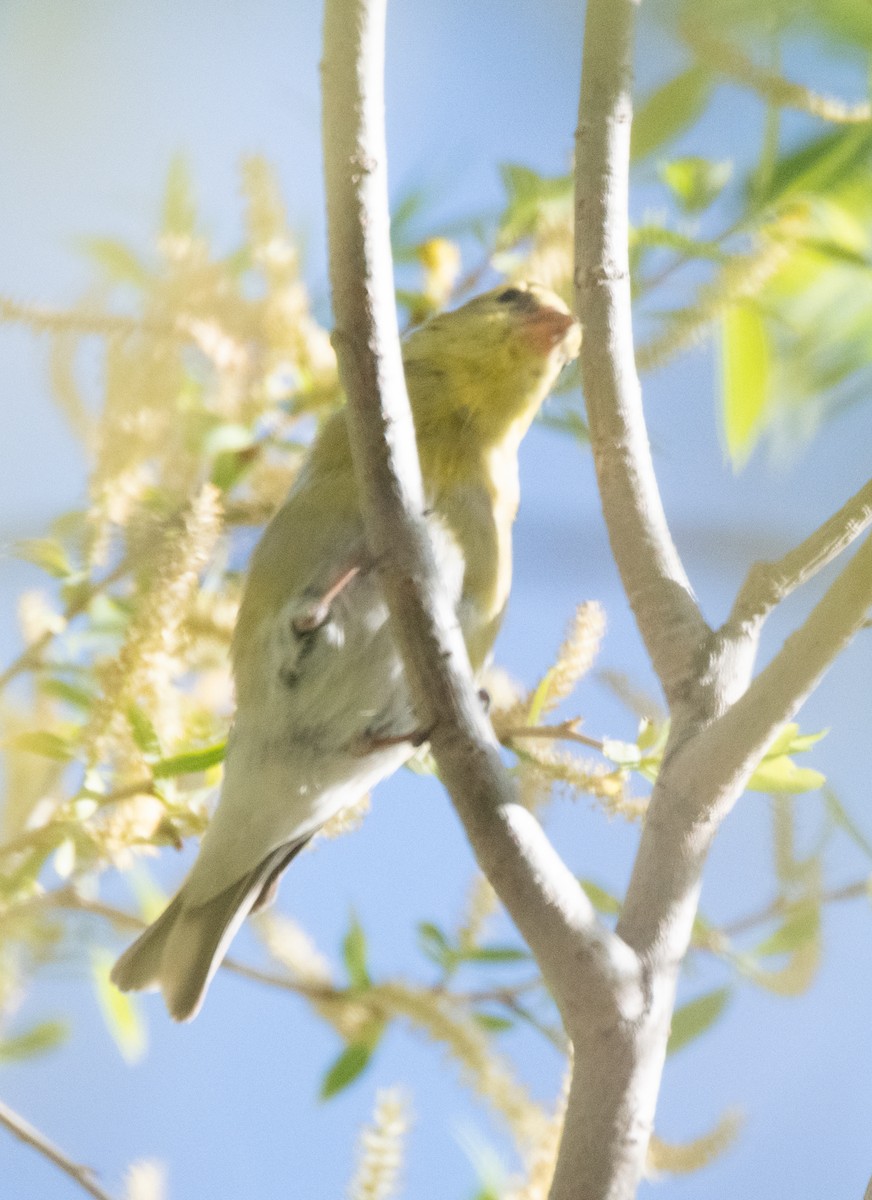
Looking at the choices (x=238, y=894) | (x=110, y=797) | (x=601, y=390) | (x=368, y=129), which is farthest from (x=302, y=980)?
(x=368, y=129)

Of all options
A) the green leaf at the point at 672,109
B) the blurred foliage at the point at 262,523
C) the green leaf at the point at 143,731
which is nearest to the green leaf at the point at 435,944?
the blurred foliage at the point at 262,523

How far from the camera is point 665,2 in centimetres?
54

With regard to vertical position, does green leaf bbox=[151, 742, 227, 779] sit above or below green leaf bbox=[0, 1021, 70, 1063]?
above

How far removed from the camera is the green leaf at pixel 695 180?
4.33 ft

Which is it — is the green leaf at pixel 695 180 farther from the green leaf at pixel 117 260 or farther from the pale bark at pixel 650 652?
the green leaf at pixel 117 260

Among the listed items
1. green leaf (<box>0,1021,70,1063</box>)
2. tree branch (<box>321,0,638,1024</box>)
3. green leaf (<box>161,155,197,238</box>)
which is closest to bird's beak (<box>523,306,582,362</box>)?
green leaf (<box>161,155,197,238</box>)

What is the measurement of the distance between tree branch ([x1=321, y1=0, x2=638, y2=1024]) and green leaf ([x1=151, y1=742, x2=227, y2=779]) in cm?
30

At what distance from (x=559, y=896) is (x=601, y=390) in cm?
49

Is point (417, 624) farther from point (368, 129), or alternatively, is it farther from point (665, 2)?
point (665, 2)

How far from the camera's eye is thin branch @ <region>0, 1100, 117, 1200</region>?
3.49 feet

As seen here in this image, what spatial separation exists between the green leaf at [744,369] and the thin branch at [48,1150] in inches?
32.5

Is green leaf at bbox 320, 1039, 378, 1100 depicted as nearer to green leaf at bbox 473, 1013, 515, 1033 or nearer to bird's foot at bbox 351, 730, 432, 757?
green leaf at bbox 473, 1013, 515, 1033

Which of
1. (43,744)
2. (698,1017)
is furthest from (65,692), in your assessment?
(698,1017)

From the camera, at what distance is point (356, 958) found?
1.30 metres
